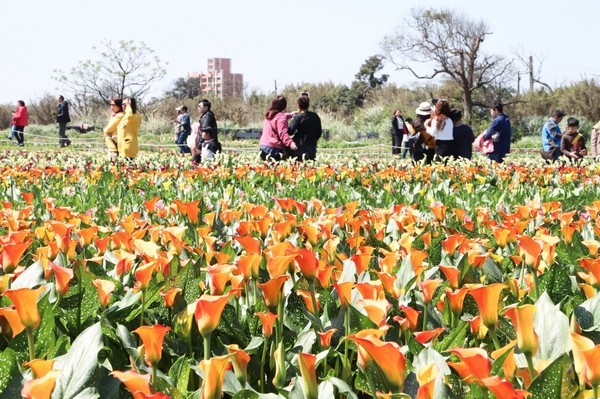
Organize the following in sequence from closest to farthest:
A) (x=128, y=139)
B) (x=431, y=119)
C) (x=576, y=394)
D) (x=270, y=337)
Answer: (x=576, y=394) → (x=270, y=337) → (x=431, y=119) → (x=128, y=139)

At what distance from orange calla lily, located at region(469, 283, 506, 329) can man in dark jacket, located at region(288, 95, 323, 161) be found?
8655 millimetres

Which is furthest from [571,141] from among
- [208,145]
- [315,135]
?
[208,145]

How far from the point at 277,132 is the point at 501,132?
3931 millimetres

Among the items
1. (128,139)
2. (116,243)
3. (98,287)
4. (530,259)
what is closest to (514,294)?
(530,259)

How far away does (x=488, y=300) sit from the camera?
4.33 feet

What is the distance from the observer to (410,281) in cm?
173

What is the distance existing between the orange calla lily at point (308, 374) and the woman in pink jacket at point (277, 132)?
8.68 meters

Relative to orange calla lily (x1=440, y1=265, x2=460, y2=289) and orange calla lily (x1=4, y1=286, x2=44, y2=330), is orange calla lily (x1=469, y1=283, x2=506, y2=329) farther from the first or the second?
orange calla lily (x1=4, y1=286, x2=44, y2=330)

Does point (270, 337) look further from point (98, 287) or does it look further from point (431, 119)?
point (431, 119)

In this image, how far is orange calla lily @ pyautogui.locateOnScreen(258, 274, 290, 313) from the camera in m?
1.46

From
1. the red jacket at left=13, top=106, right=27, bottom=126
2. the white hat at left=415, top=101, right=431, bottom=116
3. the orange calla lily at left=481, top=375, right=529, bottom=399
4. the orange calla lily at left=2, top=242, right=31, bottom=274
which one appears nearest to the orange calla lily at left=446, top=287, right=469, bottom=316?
the orange calla lily at left=481, top=375, right=529, bottom=399

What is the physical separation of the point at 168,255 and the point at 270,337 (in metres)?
0.57

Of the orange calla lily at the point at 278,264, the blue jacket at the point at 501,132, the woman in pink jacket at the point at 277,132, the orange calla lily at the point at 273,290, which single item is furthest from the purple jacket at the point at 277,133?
the orange calla lily at the point at 273,290

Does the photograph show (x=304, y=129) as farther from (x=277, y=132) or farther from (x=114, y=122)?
(x=114, y=122)
